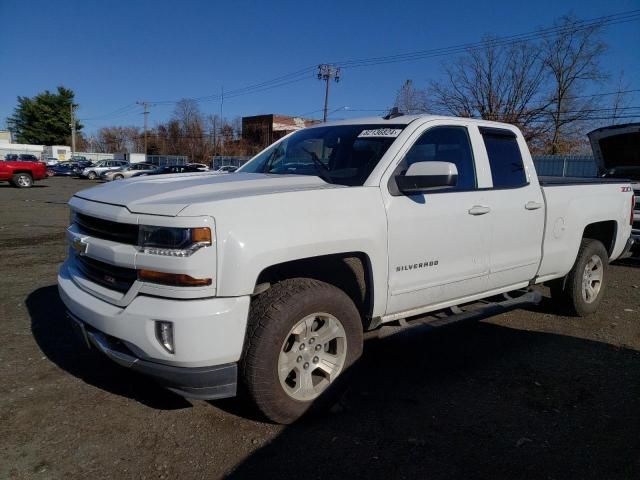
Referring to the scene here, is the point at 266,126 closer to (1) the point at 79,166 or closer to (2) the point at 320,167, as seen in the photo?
(1) the point at 79,166

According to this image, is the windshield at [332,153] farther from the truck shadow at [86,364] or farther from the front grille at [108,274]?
the truck shadow at [86,364]

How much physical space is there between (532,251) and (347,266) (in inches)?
78.4

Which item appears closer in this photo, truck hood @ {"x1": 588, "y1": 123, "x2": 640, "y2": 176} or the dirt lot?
the dirt lot

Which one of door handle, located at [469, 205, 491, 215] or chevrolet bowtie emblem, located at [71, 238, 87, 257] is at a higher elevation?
door handle, located at [469, 205, 491, 215]

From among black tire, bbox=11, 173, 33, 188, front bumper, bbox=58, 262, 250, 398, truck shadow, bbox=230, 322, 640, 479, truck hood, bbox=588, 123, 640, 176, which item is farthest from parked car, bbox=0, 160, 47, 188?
front bumper, bbox=58, 262, 250, 398

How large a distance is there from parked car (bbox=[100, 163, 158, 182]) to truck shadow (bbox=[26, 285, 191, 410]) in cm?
3388

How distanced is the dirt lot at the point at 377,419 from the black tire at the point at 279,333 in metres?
0.18

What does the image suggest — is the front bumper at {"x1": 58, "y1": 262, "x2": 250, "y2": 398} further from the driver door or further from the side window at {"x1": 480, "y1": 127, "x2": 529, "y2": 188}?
the side window at {"x1": 480, "y1": 127, "x2": 529, "y2": 188}

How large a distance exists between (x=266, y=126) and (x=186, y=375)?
66.8 m

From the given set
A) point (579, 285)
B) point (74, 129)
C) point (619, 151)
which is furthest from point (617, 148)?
point (74, 129)

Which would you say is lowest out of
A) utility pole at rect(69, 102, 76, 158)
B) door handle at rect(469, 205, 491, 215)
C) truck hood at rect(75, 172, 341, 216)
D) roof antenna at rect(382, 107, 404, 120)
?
door handle at rect(469, 205, 491, 215)

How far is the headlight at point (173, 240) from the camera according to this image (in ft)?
7.94

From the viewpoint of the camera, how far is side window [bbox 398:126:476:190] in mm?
3695

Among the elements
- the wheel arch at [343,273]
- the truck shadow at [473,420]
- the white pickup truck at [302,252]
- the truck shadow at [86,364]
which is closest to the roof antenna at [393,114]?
the white pickup truck at [302,252]
